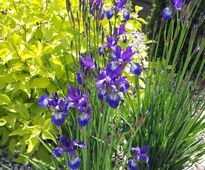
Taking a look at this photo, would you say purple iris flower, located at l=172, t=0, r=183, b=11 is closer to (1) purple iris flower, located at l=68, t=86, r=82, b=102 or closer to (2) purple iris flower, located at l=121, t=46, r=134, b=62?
(2) purple iris flower, located at l=121, t=46, r=134, b=62

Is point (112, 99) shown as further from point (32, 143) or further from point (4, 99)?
point (4, 99)

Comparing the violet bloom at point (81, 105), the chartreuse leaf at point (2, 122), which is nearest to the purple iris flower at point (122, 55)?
the violet bloom at point (81, 105)

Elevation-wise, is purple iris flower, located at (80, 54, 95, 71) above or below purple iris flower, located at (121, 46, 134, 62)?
below

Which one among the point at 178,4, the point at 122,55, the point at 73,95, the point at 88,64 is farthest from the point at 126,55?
the point at 178,4

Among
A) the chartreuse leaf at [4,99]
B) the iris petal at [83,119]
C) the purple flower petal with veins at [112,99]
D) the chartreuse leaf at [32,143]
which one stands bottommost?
the chartreuse leaf at [32,143]

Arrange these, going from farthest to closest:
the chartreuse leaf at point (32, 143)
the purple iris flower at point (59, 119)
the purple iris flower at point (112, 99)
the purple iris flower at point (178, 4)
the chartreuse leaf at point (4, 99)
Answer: the chartreuse leaf at point (4, 99) < the chartreuse leaf at point (32, 143) < the purple iris flower at point (178, 4) < the purple iris flower at point (59, 119) < the purple iris flower at point (112, 99)

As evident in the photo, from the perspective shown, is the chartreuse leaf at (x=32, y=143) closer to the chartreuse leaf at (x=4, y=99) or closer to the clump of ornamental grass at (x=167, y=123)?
the chartreuse leaf at (x=4, y=99)

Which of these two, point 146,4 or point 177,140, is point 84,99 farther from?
point 146,4

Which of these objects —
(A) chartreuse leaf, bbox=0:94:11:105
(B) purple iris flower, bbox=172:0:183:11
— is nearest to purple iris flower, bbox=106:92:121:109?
(B) purple iris flower, bbox=172:0:183:11

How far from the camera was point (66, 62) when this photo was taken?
2.89 meters

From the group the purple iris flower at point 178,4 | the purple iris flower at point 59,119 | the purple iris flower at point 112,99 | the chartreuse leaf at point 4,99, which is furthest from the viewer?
the chartreuse leaf at point 4,99

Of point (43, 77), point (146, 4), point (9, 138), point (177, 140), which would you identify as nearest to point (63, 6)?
point (43, 77)

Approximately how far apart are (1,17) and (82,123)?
1537 millimetres

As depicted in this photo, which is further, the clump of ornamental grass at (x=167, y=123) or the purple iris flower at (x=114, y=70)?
the clump of ornamental grass at (x=167, y=123)
